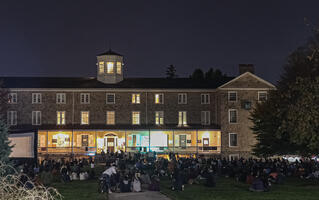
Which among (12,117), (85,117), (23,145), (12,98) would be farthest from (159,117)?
(23,145)

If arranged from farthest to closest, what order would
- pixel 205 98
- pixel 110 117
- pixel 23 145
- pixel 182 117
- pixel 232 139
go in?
pixel 205 98 < pixel 182 117 < pixel 110 117 < pixel 232 139 < pixel 23 145

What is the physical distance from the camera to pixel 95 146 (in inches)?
2135

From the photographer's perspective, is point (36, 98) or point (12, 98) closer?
point (12, 98)

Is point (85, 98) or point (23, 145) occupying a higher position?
point (85, 98)

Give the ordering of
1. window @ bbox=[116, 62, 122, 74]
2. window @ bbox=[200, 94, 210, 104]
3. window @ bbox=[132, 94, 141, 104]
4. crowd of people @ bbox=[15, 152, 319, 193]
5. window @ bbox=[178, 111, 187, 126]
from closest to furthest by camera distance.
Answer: crowd of people @ bbox=[15, 152, 319, 193] < window @ bbox=[132, 94, 141, 104] < window @ bbox=[178, 111, 187, 126] < window @ bbox=[200, 94, 210, 104] < window @ bbox=[116, 62, 122, 74]

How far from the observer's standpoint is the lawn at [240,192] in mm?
21734

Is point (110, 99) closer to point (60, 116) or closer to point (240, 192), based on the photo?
point (60, 116)

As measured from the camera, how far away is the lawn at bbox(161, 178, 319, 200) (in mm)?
21734

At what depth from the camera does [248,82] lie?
5462cm

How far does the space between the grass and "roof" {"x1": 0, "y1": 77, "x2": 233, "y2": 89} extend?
28.7 metres

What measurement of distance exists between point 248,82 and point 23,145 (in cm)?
2654

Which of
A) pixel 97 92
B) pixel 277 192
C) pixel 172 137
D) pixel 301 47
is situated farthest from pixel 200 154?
pixel 277 192

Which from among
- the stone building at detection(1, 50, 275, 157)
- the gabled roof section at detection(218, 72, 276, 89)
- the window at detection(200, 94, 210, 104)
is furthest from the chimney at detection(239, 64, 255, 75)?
the window at detection(200, 94, 210, 104)

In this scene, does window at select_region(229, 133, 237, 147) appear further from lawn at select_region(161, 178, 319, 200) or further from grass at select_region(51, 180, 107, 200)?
grass at select_region(51, 180, 107, 200)
